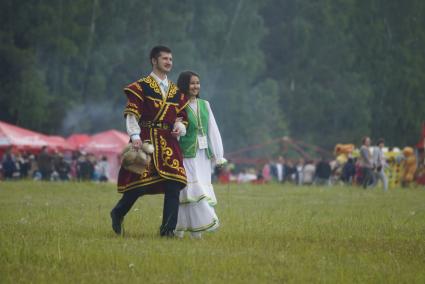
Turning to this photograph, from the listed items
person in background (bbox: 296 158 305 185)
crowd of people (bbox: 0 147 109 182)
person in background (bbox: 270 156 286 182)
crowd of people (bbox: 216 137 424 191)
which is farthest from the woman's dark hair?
person in background (bbox: 270 156 286 182)

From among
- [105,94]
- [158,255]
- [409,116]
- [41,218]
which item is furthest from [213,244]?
[409,116]

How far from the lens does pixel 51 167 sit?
37.1m

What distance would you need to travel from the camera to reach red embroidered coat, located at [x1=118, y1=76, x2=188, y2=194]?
10.3 metres

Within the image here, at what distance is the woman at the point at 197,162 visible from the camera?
35.0 ft

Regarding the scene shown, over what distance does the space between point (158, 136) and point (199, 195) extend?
83cm

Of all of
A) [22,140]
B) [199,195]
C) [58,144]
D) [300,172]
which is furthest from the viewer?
[300,172]

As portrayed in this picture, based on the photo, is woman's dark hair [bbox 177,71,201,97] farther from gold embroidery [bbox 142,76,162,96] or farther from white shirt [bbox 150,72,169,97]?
gold embroidery [bbox 142,76,162,96]

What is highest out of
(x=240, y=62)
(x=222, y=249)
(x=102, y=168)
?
(x=240, y=62)

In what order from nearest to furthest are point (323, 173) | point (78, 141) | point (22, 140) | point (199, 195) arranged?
1. point (199, 195)
2. point (22, 140)
3. point (323, 173)
4. point (78, 141)

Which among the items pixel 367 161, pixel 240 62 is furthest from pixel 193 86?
pixel 240 62

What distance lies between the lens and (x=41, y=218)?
13.0m

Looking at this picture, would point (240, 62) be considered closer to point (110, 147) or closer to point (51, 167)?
point (110, 147)

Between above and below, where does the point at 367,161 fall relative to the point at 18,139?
below

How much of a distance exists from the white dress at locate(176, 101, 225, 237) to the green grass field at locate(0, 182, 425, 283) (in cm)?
22
